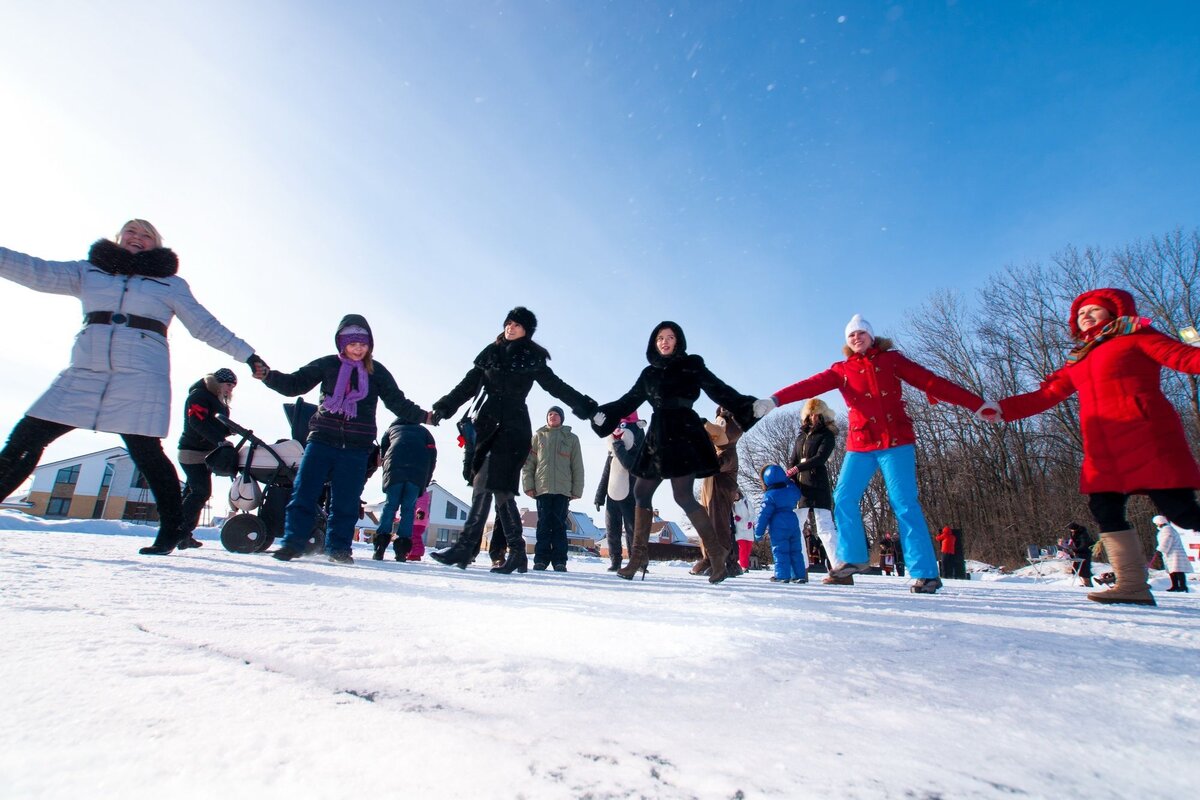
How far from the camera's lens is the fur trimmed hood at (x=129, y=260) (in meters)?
3.71

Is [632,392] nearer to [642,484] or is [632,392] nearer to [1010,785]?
[642,484]

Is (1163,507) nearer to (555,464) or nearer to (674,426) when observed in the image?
(674,426)

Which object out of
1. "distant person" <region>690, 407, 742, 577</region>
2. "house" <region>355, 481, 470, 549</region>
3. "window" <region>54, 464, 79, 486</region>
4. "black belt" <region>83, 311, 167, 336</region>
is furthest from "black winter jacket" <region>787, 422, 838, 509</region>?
"window" <region>54, 464, 79, 486</region>

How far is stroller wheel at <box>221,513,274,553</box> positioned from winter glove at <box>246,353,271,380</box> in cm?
127

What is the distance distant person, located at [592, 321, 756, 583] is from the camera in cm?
416

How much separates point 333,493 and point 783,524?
456 centimetres

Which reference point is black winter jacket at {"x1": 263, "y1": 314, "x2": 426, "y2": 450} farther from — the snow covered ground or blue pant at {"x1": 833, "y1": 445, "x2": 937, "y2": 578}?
blue pant at {"x1": 833, "y1": 445, "x2": 937, "y2": 578}

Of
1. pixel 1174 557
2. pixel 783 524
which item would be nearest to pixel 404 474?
pixel 783 524

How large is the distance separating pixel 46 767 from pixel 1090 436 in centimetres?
460

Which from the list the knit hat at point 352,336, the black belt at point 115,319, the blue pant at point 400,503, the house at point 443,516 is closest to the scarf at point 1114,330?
the knit hat at point 352,336

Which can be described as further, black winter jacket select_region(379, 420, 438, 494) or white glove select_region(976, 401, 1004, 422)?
black winter jacket select_region(379, 420, 438, 494)

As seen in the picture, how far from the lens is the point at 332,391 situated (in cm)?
438

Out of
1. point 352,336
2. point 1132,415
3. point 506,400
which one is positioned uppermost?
point 352,336

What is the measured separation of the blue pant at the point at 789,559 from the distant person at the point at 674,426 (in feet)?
6.41
